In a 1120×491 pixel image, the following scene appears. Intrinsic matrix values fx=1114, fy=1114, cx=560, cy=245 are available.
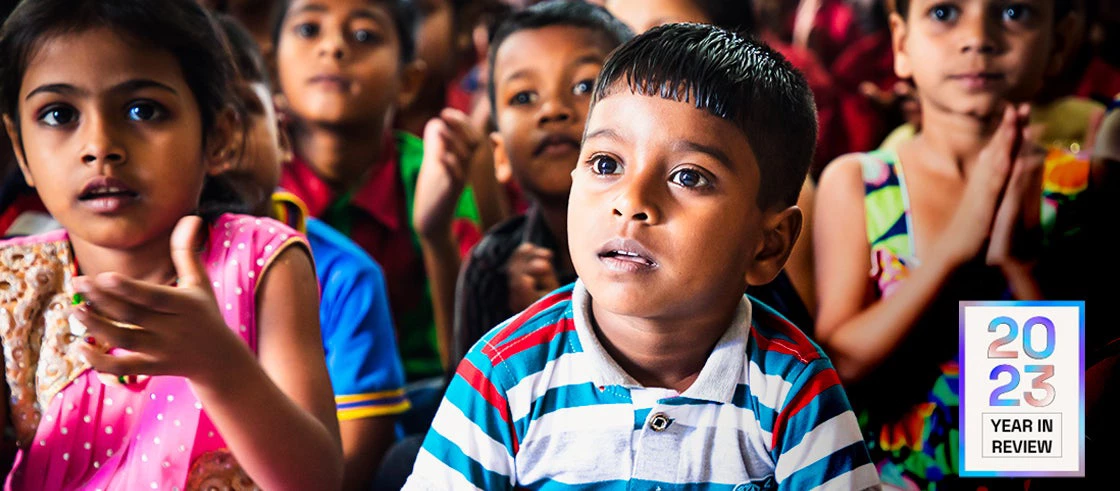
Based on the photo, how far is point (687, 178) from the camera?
747 millimetres

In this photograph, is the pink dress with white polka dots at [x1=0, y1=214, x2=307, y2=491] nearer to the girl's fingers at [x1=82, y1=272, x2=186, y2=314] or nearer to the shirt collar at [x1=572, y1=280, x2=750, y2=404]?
the girl's fingers at [x1=82, y1=272, x2=186, y2=314]

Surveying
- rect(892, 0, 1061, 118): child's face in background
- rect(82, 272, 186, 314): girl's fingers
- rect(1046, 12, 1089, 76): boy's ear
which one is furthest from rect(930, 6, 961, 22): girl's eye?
rect(82, 272, 186, 314): girl's fingers

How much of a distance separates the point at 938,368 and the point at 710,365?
0.32 meters

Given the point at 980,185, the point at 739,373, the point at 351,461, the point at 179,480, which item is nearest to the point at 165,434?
the point at 179,480

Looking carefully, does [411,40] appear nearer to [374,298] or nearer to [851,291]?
[374,298]

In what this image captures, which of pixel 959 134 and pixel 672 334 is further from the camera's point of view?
pixel 959 134

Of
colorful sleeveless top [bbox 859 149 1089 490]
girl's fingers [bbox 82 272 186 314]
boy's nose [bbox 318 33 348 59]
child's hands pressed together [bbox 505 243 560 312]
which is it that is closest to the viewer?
Answer: girl's fingers [bbox 82 272 186 314]

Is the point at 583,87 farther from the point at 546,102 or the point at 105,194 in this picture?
the point at 105,194

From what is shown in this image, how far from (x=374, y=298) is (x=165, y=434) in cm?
28

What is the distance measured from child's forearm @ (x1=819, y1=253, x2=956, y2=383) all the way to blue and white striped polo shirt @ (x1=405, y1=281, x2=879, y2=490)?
219mm

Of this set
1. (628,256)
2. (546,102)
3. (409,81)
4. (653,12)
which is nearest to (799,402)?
(628,256)

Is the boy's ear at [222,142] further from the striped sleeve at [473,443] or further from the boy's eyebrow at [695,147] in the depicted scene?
the boy's eyebrow at [695,147]

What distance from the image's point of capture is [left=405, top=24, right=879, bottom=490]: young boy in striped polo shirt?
75cm

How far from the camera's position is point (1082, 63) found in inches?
55.9
